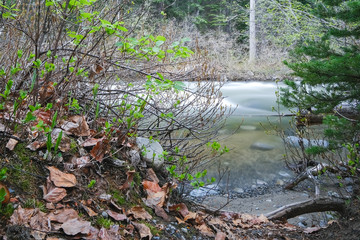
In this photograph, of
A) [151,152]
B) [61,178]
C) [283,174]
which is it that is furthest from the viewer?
[283,174]

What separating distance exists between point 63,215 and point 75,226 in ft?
0.41

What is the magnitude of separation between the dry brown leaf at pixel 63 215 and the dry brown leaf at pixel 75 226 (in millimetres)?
37

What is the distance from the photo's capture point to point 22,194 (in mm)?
1771

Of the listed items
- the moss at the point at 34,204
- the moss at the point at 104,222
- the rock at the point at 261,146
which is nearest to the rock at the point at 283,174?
the rock at the point at 261,146

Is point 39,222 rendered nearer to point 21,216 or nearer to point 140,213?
point 21,216

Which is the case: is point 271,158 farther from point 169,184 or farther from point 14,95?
point 14,95

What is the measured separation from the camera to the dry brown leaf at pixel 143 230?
1992 mm

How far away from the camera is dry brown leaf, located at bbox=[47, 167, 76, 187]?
1.96 meters

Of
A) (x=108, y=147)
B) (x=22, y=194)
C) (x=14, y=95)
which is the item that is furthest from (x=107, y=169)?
(x=14, y=95)

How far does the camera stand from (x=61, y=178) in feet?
6.57

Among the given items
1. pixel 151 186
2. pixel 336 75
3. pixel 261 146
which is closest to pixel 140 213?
pixel 151 186

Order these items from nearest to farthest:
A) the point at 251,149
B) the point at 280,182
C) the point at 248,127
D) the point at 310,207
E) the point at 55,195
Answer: the point at 55,195, the point at 310,207, the point at 280,182, the point at 251,149, the point at 248,127

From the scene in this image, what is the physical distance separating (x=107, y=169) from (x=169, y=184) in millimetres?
599

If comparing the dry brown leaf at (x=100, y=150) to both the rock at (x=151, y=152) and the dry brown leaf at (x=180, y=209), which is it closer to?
the rock at (x=151, y=152)
